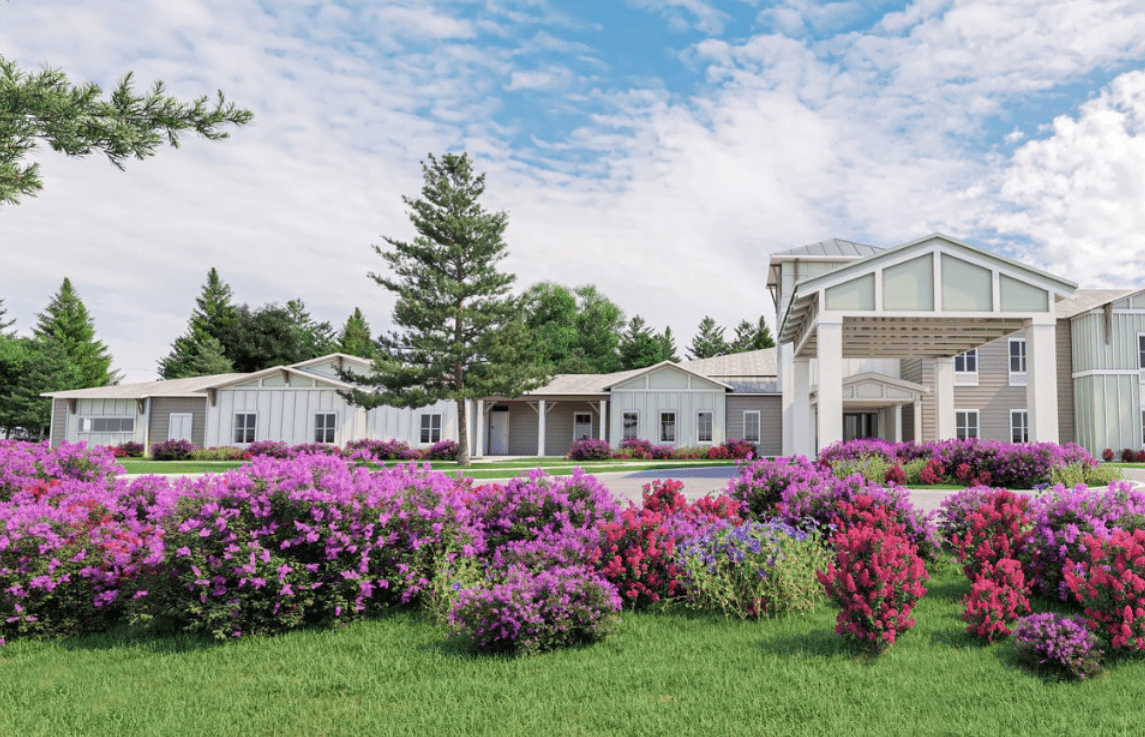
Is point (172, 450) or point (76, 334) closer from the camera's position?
point (172, 450)

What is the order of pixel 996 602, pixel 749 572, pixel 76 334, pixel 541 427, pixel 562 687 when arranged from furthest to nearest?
pixel 76 334, pixel 541 427, pixel 749 572, pixel 996 602, pixel 562 687

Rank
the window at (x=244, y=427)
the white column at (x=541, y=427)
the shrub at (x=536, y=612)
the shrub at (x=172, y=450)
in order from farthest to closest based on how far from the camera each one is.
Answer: the window at (x=244, y=427), the white column at (x=541, y=427), the shrub at (x=172, y=450), the shrub at (x=536, y=612)

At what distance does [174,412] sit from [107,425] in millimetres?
3480

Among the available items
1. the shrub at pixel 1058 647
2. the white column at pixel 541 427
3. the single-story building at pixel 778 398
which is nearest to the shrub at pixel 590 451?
the single-story building at pixel 778 398

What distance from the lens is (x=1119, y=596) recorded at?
4.34m

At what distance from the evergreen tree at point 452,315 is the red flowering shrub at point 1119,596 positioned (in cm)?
2213

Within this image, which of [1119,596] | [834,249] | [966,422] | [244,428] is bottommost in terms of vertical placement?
[1119,596]

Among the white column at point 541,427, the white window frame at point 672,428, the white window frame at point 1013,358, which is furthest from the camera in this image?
the white window frame at point 672,428

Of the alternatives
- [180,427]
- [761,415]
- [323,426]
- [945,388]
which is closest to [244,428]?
[323,426]

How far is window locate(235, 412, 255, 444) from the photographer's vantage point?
31938 millimetres

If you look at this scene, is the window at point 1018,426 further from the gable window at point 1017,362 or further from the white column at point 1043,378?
the white column at point 1043,378

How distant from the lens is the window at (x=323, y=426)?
31.7 meters

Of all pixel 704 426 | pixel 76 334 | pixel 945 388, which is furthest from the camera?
pixel 76 334

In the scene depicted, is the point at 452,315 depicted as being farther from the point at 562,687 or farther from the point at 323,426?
the point at 562,687
